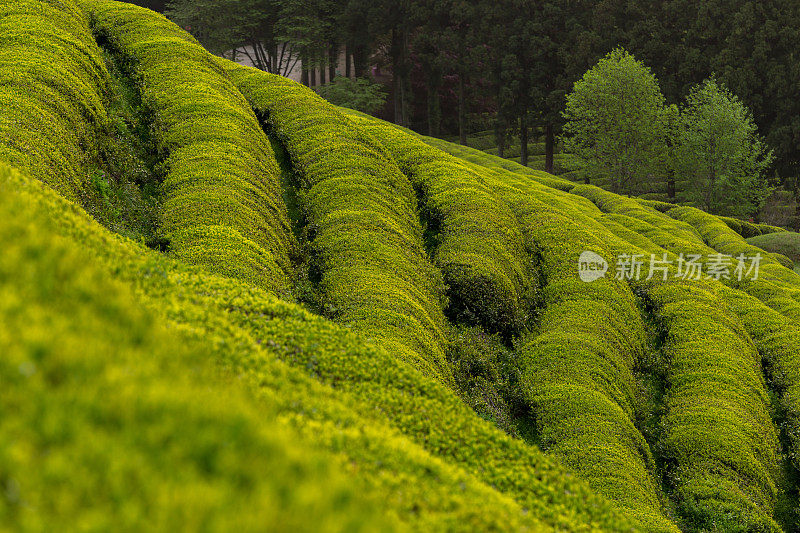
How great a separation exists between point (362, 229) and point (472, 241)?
4063 mm

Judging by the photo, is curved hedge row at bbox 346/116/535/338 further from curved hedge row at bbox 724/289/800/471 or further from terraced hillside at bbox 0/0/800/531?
curved hedge row at bbox 724/289/800/471

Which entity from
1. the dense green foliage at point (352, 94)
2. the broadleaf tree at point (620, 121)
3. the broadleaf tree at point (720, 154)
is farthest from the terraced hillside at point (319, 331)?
the dense green foliage at point (352, 94)

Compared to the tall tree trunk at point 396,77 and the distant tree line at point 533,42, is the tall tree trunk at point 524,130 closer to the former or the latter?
the distant tree line at point 533,42

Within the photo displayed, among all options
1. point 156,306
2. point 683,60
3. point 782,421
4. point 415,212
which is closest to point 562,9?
point 683,60

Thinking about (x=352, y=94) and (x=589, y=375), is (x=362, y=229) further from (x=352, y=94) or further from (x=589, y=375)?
(x=352, y=94)

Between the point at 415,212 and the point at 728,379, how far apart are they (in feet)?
38.9

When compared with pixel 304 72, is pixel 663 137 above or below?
below

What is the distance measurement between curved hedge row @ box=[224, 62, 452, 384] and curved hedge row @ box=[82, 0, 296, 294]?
1.23m

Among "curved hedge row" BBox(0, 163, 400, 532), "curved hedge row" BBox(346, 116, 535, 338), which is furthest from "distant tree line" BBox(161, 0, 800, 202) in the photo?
"curved hedge row" BBox(0, 163, 400, 532)

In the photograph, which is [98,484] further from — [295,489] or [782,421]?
[782,421]

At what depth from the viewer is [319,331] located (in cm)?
797

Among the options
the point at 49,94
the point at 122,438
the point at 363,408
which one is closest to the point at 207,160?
the point at 49,94

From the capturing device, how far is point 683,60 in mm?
54531

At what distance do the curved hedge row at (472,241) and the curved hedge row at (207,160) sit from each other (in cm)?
540
